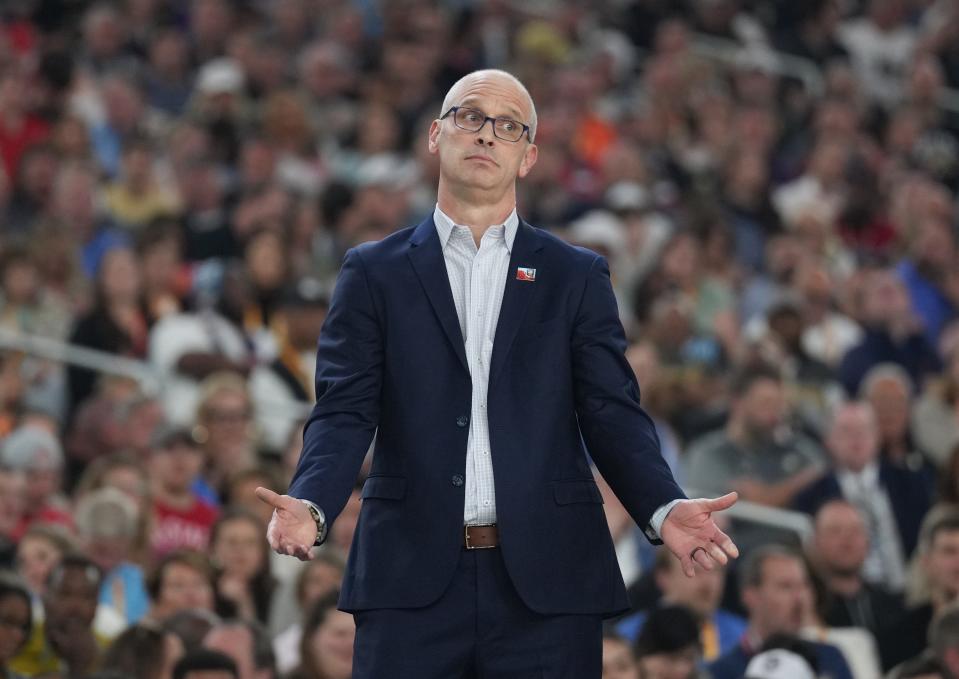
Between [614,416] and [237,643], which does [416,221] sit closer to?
[237,643]

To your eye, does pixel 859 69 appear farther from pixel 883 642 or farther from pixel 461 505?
pixel 461 505

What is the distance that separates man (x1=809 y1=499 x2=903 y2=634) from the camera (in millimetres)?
8648

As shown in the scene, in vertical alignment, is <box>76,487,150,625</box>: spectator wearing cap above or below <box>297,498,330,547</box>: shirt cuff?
above

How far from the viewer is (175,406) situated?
32.6 ft

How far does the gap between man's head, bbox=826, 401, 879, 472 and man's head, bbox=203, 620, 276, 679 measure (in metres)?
3.87

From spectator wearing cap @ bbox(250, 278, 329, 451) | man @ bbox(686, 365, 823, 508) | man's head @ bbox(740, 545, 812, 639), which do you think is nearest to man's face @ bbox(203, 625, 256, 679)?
man's head @ bbox(740, 545, 812, 639)

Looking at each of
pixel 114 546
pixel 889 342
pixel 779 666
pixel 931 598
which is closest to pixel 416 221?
pixel 889 342

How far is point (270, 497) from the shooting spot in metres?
3.97

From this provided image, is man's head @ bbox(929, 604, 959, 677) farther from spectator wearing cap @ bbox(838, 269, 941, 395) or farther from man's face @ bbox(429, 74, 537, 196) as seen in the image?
spectator wearing cap @ bbox(838, 269, 941, 395)

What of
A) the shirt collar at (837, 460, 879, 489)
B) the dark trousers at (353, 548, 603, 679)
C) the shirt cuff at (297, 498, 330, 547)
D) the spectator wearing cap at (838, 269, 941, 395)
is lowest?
the dark trousers at (353, 548, 603, 679)

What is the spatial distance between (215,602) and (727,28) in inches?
422

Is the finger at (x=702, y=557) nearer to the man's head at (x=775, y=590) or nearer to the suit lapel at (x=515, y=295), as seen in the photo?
the suit lapel at (x=515, y=295)

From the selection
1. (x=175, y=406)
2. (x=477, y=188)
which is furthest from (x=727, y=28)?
(x=477, y=188)

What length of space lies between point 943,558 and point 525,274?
4323 mm
